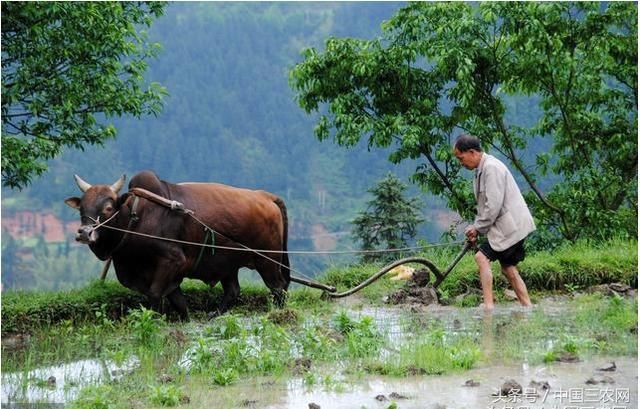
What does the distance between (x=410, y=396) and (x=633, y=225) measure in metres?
10.1

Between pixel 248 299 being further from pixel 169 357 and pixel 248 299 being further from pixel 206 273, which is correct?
pixel 169 357

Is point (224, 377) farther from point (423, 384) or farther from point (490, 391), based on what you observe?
point (490, 391)

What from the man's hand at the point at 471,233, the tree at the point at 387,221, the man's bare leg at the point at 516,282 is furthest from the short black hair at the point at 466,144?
the tree at the point at 387,221

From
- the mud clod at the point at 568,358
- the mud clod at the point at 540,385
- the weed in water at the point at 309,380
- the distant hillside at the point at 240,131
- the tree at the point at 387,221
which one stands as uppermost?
the distant hillside at the point at 240,131

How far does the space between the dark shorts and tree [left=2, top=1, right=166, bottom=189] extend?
16.8ft

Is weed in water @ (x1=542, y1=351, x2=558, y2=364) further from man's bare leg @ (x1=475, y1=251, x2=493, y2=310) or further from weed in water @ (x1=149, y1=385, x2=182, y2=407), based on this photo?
weed in water @ (x1=149, y1=385, x2=182, y2=407)

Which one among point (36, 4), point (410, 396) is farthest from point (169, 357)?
point (36, 4)

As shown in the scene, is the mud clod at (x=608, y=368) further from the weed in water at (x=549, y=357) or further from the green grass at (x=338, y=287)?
the green grass at (x=338, y=287)

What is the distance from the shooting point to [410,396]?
275 inches

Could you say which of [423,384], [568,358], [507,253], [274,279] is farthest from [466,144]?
[423,384]

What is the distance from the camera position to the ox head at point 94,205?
10235mm

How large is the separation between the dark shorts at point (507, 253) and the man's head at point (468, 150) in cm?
86

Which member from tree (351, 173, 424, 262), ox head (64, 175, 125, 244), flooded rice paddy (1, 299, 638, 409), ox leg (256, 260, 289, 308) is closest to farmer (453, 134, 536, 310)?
flooded rice paddy (1, 299, 638, 409)

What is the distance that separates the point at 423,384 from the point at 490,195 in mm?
3241
